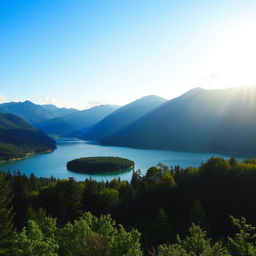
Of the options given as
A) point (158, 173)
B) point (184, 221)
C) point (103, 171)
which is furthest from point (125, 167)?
point (184, 221)

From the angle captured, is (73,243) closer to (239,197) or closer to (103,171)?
(239,197)

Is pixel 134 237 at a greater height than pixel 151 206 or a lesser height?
greater

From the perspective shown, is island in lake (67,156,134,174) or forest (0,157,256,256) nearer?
forest (0,157,256,256)

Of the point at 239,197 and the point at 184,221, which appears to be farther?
the point at 239,197

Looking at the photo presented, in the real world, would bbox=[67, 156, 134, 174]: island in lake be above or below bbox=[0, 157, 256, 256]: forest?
below

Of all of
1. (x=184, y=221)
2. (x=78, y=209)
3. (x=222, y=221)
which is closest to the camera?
(x=184, y=221)

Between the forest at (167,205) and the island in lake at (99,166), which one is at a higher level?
the forest at (167,205)

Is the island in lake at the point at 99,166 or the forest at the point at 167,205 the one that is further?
the island in lake at the point at 99,166

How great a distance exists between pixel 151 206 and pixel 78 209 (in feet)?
53.0

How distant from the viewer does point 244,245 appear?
14.2m

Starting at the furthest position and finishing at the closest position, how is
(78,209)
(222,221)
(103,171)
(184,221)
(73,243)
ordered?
(103,171), (78,209), (222,221), (184,221), (73,243)

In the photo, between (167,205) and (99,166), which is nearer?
(167,205)

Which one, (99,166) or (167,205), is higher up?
(167,205)

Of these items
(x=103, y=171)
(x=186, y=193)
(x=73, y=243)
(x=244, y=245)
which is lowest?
(x=103, y=171)
